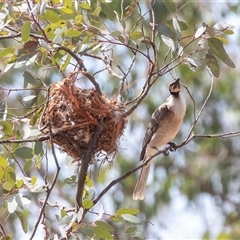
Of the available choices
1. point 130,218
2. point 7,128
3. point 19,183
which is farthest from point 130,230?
point 7,128

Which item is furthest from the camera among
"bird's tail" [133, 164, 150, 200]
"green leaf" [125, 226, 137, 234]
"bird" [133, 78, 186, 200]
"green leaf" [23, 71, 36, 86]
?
"bird's tail" [133, 164, 150, 200]

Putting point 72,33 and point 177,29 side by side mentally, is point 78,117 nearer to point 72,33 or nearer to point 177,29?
point 72,33

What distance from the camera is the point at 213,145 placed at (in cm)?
1059

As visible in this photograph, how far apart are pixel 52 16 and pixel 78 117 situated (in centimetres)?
52

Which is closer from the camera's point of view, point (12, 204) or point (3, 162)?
point (12, 204)

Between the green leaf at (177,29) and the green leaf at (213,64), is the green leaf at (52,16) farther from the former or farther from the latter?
the green leaf at (213,64)

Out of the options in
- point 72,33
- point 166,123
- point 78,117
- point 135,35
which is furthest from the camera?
point 166,123

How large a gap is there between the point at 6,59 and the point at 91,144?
0.59 meters

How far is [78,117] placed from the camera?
11.8 feet

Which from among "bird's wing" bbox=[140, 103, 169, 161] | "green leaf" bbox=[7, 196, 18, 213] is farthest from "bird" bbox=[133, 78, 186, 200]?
"green leaf" bbox=[7, 196, 18, 213]

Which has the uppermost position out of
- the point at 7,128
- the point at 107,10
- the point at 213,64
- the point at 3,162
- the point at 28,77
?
the point at 107,10

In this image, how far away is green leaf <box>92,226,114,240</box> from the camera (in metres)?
3.23

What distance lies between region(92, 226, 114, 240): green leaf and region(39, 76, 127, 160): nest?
1.67 ft

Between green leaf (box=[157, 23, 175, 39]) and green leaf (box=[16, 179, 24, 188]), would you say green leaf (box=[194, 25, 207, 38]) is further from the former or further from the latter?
green leaf (box=[16, 179, 24, 188])
